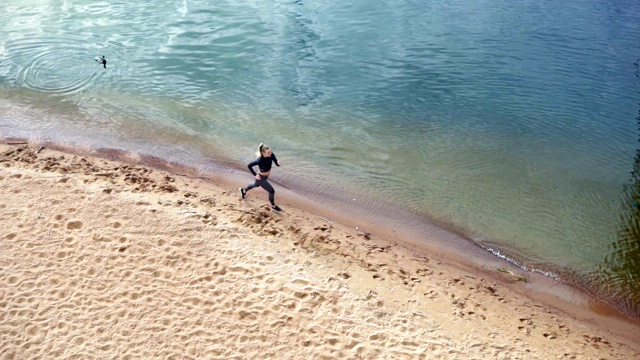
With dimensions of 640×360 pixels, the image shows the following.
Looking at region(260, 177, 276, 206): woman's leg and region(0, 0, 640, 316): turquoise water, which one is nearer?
region(260, 177, 276, 206): woman's leg

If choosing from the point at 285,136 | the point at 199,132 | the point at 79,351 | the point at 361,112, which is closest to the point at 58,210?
the point at 79,351

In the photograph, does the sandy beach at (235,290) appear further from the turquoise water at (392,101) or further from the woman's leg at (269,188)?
the turquoise water at (392,101)

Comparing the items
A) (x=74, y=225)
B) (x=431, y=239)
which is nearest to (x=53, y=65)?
(x=74, y=225)

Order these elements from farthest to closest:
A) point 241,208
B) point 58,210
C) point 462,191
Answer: point 462,191 < point 241,208 < point 58,210

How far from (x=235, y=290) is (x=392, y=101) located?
1003cm

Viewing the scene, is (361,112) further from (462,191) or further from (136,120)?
(136,120)

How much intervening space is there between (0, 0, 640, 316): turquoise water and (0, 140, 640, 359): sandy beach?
5.66ft

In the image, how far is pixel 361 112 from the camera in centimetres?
1667

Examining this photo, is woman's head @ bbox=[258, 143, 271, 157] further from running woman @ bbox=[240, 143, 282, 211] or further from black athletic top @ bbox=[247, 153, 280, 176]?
black athletic top @ bbox=[247, 153, 280, 176]

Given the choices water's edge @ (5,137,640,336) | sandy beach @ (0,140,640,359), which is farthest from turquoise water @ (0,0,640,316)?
sandy beach @ (0,140,640,359)

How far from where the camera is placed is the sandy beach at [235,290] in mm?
8461

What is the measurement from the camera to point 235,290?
9328mm

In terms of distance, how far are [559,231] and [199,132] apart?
1008cm

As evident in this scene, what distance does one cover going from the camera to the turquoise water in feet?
42.7
